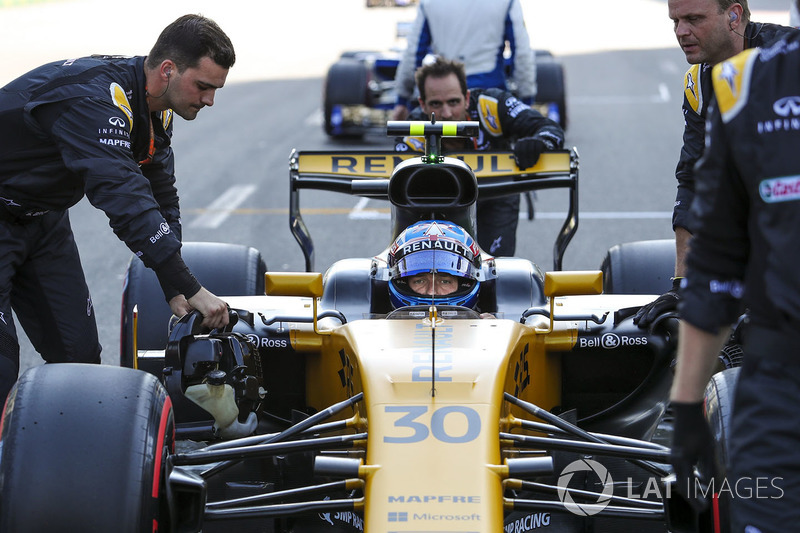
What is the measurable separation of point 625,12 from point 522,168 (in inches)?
1195

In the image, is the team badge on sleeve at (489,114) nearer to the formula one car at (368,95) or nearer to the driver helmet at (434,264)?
the driver helmet at (434,264)

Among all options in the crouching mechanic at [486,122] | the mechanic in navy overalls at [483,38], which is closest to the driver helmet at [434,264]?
the crouching mechanic at [486,122]

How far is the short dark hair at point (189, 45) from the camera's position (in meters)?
4.33

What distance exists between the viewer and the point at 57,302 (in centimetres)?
484

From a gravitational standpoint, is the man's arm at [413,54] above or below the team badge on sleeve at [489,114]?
above

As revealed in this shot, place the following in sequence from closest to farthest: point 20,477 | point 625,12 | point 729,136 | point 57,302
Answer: point 729,136
point 20,477
point 57,302
point 625,12

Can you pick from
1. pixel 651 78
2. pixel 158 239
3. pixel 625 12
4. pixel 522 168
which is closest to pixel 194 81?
pixel 158 239

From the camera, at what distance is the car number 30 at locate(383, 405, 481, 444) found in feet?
11.3

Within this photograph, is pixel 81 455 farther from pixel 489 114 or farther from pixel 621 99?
pixel 621 99

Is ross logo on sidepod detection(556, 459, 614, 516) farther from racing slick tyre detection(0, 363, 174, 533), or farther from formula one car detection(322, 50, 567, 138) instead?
formula one car detection(322, 50, 567, 138)

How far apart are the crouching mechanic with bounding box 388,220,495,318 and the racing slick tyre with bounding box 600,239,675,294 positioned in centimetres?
121

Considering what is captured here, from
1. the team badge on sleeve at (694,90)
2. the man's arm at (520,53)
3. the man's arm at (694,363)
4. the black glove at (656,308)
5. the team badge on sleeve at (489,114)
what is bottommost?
the man's arm at (694,363)

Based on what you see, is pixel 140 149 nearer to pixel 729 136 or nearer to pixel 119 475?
pixel 119 475

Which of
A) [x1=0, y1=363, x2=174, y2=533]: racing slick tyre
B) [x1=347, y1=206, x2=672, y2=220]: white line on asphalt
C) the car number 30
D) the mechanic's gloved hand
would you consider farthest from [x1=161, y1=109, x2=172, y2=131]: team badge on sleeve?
[x1=347, y1=206, x2=672, y2=220]: white line on asphalt
